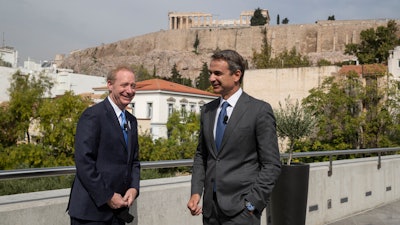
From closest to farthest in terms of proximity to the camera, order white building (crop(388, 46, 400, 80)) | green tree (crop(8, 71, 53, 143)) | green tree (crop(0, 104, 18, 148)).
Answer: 1. green tree (crop(0, 104, 18, 148))
2. green tree (crop(8, 71, 53, 143))
3. white building (crop(388, 46, 400, 80))

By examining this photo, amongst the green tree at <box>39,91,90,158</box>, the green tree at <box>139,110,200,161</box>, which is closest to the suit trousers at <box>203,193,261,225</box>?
the green tree at <box>39,91,90,158</box>

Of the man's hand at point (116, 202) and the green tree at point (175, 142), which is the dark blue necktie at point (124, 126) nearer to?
the man's hand at point (116, 202)

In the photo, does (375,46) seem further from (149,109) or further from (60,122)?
(60,122)

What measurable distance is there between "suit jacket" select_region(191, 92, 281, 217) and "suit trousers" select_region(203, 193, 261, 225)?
3 centimetres

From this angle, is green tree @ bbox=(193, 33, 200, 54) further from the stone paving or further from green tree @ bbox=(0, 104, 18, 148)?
the stone paving

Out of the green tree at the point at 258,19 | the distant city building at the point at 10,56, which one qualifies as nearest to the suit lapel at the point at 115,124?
the distant city building at the point at 10,56

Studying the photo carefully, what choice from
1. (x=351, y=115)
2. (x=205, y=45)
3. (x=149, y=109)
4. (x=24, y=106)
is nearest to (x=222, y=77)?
(x=24, y=106)

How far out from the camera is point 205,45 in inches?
4759

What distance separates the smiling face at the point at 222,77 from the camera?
3.09 m

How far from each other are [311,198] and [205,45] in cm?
11607

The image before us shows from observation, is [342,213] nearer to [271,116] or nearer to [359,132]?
[271,116]

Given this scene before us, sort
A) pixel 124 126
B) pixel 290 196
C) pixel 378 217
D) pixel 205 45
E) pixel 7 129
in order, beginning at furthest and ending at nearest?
1. pixel 205 45
2. pixel 7 129
3. pixel 378 217
4. pixel 290 196
5. pixel 124 126

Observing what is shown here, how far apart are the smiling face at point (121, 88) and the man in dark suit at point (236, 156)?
57cm

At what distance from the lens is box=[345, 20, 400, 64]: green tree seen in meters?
57.9
